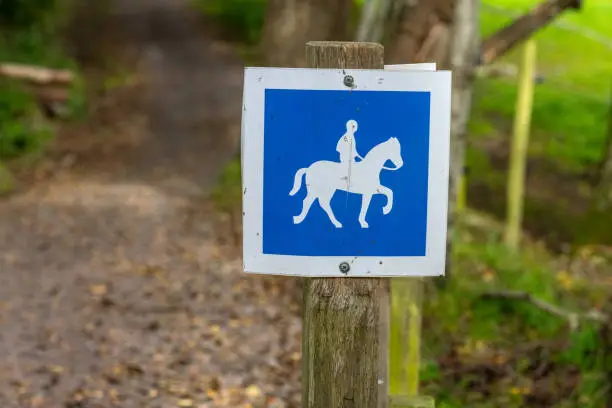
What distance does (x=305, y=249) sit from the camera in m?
2.53

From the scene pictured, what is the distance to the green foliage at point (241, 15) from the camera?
2428 cm

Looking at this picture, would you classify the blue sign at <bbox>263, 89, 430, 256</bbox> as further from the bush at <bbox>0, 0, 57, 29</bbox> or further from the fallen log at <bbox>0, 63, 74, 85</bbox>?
the bush at <bbox>0, 0, 57, 29</bbox>

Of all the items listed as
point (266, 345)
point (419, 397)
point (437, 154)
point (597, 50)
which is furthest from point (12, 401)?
point (597, 50)

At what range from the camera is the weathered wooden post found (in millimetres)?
2467

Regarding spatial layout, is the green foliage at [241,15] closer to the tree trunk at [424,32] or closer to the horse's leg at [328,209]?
the tree trunk at [424,32]

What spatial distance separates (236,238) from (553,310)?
319 cm

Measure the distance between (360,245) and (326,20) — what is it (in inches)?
368

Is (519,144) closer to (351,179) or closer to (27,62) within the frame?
(351,179)

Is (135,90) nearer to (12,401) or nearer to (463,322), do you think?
(463,322)

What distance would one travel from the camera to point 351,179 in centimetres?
250

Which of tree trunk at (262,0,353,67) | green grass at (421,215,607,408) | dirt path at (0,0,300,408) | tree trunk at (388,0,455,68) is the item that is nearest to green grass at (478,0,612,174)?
tree trunk at (262,0,353,67)

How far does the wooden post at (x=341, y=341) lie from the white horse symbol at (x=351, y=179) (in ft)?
0.81

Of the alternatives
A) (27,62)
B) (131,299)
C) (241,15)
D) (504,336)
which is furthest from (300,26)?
(241,15)

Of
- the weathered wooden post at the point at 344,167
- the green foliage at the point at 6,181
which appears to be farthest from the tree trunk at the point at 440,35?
the green foliage at the point at 6,181
